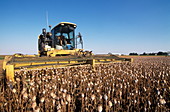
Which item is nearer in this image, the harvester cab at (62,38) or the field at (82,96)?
the field at (82,96)

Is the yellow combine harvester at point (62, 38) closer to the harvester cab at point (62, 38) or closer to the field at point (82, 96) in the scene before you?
the harvester cab at point (62, 38)

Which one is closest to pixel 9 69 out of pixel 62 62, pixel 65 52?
pixel 62 62

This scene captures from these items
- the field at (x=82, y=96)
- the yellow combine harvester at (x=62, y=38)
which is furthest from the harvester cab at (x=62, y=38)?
the field at (x=82, y=96)

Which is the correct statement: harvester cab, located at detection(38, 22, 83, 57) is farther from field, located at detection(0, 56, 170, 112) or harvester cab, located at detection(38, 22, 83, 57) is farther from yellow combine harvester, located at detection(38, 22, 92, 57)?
field, located at detection(0, 56, 170, 112)

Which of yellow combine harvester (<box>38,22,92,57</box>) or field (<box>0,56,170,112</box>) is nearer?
field (<box>0,56,170,112</box>)

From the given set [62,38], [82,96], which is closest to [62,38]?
[62,38]

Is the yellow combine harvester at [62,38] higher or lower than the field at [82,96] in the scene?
higher

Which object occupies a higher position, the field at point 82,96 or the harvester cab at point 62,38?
the harvester cab at point 62,38

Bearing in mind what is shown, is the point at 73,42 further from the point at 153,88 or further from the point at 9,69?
the point at 153,88

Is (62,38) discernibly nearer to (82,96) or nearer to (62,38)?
(62,38)

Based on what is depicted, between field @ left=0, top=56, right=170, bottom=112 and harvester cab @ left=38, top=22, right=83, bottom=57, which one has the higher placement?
harvester cab @ left=38, top=22, right=83, bottom=57

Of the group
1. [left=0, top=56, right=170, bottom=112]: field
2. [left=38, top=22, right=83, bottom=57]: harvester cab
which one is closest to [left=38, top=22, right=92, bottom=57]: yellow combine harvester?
[left=38, top=22, right=83, bottom=57]: harvester cab

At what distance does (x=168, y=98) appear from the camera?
223cm

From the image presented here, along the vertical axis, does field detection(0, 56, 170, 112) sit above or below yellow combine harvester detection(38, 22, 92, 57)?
below
